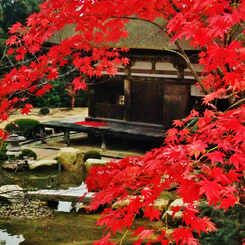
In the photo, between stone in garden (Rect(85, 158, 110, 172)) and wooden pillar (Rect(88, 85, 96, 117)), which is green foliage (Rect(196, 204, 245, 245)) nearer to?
stone in garden (Rect(85, 158, 110, 172))

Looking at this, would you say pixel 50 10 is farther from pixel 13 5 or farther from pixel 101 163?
pixel 13 5

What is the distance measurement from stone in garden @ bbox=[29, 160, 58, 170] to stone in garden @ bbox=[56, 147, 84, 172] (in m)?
0.19

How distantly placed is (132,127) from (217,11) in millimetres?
9060

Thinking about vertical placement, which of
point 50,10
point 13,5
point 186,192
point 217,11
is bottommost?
point 186,192

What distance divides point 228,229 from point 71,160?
633cm

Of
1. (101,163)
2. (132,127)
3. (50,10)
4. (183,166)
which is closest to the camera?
(183,166)

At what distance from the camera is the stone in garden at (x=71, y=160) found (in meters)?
9.67

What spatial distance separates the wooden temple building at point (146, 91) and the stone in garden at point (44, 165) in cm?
193

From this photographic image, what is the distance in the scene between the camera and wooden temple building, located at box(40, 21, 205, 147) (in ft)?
32.8

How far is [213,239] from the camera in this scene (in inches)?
159

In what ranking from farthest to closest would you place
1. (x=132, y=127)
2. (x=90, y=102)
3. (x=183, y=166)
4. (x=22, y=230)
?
1. (x=90, y=102)
2. (x=132, y=127)
3. (x=22, y=230)
4. (x=183, y=166)

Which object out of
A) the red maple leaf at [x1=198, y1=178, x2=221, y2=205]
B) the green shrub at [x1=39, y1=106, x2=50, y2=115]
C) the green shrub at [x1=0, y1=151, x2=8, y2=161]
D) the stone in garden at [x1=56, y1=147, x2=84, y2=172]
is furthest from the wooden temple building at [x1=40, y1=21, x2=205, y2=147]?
the green shrub at [x1=39, y1=106, x2=50, y2=115]

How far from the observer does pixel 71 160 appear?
382 inches

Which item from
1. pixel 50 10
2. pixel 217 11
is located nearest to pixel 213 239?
pixel 217 11
